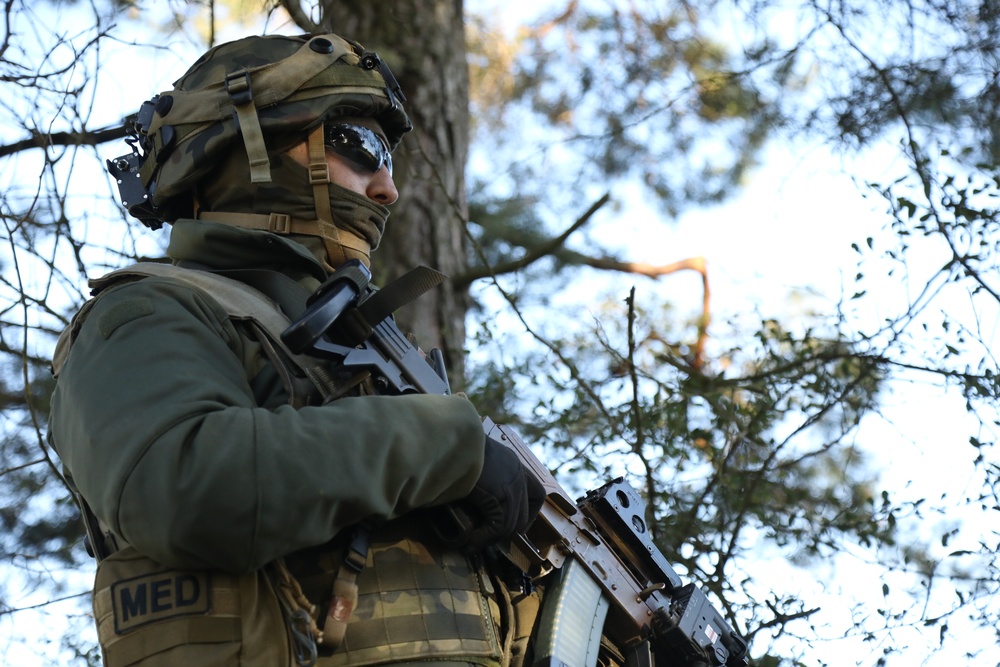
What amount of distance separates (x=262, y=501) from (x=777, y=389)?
9.02 feet

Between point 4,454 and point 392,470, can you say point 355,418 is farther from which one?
point 4,454

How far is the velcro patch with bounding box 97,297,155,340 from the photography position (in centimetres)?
231

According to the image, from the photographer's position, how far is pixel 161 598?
2238mm

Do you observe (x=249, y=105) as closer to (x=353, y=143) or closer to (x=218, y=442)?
(x=353, y=143)

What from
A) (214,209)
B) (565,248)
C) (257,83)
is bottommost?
(214,209)

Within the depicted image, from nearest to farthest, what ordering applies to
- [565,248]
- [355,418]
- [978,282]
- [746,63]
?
[355,418] < [978,282] < [746,63] < [565,248]

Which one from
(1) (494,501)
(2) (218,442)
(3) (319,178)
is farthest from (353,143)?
(2) (218,442)

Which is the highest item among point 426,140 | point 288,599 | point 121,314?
point 426,140

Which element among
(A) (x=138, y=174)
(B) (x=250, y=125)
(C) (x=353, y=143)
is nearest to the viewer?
(B) (x=250, y=125)

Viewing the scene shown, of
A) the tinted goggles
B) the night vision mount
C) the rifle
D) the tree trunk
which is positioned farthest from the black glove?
the tree trunk

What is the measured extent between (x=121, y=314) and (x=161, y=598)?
533 millimetres

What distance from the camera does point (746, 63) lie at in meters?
→ 5.81

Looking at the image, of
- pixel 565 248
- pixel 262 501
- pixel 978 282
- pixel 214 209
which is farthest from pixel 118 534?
pixel 565 248

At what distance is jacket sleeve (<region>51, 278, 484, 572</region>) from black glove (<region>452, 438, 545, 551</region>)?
78mm
